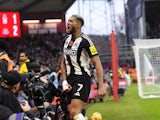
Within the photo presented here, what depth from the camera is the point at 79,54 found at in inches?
226

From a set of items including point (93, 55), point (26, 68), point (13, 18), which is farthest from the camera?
point (13, 18)

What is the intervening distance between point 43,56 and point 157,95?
20543 millimetres

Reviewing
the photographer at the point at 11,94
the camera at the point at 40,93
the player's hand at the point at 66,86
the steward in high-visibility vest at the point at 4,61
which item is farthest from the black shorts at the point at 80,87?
the photographer at the point at 11,94

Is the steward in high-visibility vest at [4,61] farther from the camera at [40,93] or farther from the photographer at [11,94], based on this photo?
the photographer at [11,94]

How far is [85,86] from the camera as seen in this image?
5.77 metres

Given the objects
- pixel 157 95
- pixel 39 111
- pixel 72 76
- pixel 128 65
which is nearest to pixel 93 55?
pixel 72 76

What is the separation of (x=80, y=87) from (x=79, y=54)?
434 mm

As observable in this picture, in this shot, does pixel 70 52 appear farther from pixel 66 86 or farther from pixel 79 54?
pixel 66 86

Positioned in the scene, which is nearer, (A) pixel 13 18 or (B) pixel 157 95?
(B) pixel 157 95

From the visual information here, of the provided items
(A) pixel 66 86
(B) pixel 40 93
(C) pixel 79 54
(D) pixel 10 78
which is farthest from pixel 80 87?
(D) pixel 10 78

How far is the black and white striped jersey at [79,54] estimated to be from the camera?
18.8 feet

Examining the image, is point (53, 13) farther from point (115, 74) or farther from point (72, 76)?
point (72, 76)

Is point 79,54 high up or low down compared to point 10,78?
up

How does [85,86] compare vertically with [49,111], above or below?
above
